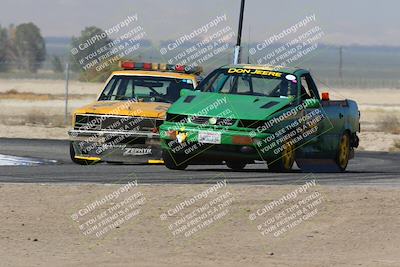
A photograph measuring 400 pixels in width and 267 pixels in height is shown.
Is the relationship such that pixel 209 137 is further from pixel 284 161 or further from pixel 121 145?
pixel 121 145

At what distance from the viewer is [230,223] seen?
39.0ft

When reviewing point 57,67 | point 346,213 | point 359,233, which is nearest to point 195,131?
point 346,213

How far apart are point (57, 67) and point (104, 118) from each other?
3264 inches

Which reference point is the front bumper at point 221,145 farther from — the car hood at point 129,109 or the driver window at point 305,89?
the driver window at point 305,89

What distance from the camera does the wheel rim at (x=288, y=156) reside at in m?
16.9

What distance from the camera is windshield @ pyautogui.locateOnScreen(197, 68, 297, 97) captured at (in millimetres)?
17375

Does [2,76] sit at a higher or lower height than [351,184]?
lower

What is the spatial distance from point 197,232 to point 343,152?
754 centimetres

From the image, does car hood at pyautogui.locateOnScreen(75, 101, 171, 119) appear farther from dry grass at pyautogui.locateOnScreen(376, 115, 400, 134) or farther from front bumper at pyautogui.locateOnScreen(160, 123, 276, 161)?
dry grass at pyautogui.locateOnScreen(376, 115, 400, 134)

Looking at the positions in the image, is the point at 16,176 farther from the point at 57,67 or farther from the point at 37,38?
the point at 37,38

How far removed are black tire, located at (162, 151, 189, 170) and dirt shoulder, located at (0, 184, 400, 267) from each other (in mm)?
2641

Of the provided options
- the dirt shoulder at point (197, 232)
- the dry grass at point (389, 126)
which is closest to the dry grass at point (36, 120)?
the dry grass at point (389, 126)

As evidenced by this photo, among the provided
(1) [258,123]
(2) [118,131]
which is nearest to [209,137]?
(1) [258,123]

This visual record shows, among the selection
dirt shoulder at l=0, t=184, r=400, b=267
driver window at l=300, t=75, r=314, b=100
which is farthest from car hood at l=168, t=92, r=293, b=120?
dirt shoulder at l=0, t=184, r=400, b=267
